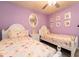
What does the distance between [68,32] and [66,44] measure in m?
0.18

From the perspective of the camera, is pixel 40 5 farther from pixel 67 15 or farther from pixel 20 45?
pixel 20 45

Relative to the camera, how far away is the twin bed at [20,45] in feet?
4.54

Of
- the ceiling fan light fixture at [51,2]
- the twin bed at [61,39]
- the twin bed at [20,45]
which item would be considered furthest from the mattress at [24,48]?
the ceiling fan light fixture at [51,2]

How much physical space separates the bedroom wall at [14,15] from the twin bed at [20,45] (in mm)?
70

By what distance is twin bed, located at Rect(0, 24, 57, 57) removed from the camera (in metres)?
1.38

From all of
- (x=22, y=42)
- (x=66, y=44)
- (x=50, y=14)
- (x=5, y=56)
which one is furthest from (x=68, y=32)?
(x=5, y=56)

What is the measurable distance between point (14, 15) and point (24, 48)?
1.57 feet

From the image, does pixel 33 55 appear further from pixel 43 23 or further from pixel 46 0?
pixel 46 0

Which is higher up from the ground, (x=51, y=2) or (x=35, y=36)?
(x=51, y=2)

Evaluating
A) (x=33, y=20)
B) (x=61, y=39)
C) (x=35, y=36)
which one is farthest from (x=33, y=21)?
(x=61, y=39)

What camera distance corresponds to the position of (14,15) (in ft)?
4.90

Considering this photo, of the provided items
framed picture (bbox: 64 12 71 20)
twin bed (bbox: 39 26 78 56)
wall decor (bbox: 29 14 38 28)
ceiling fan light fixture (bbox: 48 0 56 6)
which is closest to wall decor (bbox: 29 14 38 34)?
wall decor (bbox: 29 14 38 28)

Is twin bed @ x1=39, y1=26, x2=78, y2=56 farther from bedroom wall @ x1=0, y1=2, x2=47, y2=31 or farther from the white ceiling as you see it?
the white ceiling

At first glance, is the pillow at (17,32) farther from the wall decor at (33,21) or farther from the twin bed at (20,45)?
the wall decor at (33,21)
